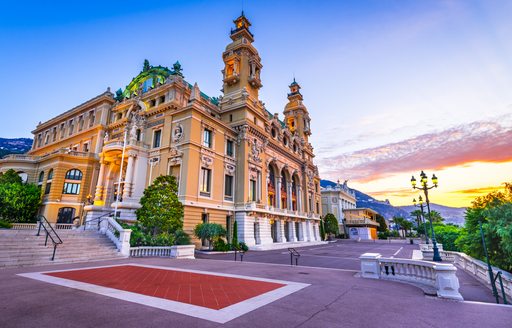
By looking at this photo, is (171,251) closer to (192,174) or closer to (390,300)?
(192,174)

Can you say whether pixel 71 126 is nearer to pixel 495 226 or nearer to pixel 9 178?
pixel 9 178

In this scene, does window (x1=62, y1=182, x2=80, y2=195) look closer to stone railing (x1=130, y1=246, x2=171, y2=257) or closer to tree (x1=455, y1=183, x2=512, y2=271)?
stone railing (x1=130, y1=246, x2=171, y2=257)

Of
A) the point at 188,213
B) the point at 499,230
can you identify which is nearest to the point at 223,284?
the point at 499,230

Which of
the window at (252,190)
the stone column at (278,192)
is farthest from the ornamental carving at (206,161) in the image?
the stone column at (278,192)

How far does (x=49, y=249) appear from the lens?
562 inches

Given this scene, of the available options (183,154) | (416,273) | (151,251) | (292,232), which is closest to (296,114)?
(292,232)

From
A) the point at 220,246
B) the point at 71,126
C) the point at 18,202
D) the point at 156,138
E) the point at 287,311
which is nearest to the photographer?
the point at 287,311

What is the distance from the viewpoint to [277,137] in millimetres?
44781

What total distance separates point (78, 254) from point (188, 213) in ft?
37.1

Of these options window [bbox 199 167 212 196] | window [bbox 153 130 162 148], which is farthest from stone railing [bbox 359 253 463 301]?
window [bbox 153 130 162 148]

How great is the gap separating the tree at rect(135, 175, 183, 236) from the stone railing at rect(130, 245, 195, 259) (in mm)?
2609

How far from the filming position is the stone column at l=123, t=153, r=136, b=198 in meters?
28.0

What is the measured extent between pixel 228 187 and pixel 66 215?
20.9 m

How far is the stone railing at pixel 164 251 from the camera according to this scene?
17.3 meters
